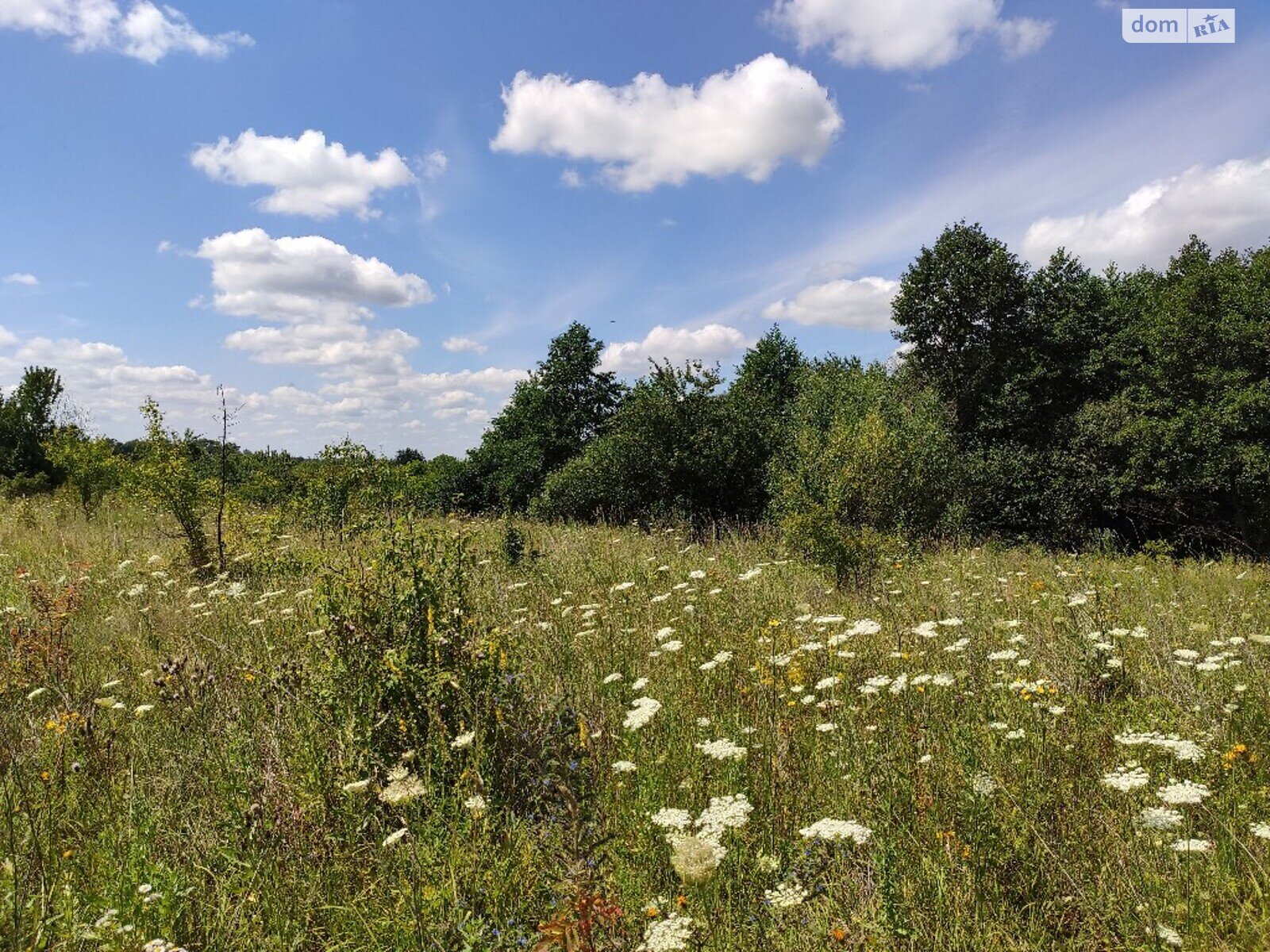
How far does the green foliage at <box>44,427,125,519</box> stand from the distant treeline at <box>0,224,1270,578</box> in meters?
0.27

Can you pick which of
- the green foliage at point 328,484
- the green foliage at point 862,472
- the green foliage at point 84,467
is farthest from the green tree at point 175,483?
the green foliage at point 862,472

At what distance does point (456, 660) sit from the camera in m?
3.13

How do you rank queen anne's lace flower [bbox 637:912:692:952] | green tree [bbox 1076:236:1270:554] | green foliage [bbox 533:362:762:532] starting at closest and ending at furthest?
queen anne's lace flower [bbox 637:912:692:952] < green foliage [bbox 533:362:762:532] < green tree [bbox 1076:236:1270:554]

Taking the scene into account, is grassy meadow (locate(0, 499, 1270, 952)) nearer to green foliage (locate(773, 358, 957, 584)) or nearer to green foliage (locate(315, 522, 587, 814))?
green foliage (locate(315, 522, 587, 814))

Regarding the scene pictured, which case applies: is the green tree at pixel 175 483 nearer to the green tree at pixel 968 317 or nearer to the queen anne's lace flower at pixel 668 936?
the queen anne's lace flower at pixel 668 936

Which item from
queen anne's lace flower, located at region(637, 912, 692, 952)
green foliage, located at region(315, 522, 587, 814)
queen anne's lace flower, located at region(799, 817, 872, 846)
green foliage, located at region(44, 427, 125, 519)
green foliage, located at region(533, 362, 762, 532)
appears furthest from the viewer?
green foliage, located at region(533, 362, 762, 532)

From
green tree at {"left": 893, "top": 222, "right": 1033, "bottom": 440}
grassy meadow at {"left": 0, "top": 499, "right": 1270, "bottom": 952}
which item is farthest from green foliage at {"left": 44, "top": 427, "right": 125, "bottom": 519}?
green tree at {"left": 893, "top": 222, "right": 1033, "bottom": 440}

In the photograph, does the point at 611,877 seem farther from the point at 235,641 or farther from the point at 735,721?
the point at 235,641

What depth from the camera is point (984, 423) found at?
78.5 feet

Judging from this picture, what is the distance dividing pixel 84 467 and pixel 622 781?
14.9 metres

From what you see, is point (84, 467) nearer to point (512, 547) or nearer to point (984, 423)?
point (512, 547)

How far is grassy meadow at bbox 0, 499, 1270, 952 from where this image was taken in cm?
199

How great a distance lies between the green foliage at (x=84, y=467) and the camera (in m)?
12.5

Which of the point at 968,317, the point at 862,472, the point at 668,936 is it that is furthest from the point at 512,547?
the point at 968,317
